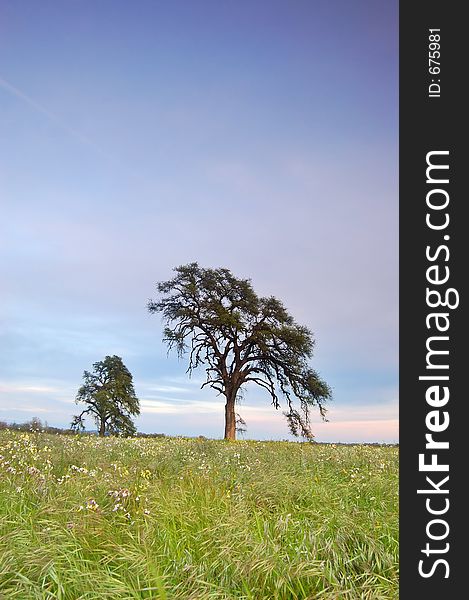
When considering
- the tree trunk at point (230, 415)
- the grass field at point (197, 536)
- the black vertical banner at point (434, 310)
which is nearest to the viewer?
the black vertical banner at point (434, 310)

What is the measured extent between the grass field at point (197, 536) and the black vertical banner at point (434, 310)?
28.3 inches

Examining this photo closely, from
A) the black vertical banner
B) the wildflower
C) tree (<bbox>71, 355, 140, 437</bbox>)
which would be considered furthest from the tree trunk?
the black vertical banner

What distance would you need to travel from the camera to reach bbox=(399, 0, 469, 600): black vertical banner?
3.95 metres

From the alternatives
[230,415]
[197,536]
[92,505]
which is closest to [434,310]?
[197,536]

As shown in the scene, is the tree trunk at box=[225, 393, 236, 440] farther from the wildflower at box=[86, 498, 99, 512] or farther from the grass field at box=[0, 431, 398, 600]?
the wildflower at box=[86, 498, 99, 512]

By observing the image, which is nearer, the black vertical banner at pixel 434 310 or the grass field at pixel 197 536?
the black vertical banner at pixel 434 310

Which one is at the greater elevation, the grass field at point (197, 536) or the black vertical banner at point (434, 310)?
the black vertical banner at point (434, 310)

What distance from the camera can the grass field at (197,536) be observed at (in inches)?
176

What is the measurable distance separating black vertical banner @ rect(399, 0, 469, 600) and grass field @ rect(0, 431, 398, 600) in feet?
2.36

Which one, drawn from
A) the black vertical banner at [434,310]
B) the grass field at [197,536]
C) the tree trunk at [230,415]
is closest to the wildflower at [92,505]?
the grass field at [197,536]

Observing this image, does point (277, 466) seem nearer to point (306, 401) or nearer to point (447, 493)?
point (447, 493)

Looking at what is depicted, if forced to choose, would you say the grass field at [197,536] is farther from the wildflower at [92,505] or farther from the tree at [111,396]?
the tree at [111,396]

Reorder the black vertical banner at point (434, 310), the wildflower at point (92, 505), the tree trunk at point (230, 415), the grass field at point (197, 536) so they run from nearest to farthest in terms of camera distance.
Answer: the black vertical banner at point (434, 310), the grass field at point (197, 536), the wildflower at point (92, 505), the tree trunk at point (230, 415)

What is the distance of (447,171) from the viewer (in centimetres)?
428
